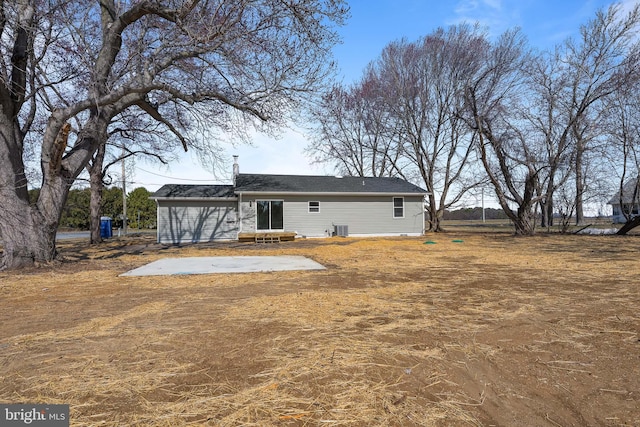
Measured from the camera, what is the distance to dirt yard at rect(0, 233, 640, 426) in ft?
6.90

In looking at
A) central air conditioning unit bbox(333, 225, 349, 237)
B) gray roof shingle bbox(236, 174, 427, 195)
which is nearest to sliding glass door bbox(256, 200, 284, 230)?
gray roof shingle bbox(236, 174, 427, 195)

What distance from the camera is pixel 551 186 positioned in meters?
18.6

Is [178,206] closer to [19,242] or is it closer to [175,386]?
[19,242]

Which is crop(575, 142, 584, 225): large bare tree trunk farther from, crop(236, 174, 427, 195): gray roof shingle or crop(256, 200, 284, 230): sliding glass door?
crop(256, 200, 284, 230): sliding glass door

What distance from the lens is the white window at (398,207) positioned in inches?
798

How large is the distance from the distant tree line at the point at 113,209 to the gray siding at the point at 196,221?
12.7 metres

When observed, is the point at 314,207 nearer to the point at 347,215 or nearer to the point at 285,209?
the point at 285,209

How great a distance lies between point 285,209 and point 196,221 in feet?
14.6

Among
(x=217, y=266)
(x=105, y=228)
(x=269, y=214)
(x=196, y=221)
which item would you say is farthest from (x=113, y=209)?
(x=217, y=266)

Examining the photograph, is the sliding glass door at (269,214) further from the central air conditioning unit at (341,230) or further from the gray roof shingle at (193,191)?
the central air conditioning unit at (341,230)

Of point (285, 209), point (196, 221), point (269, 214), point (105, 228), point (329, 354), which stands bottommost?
point (329, 354)

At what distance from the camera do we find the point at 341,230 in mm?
18859

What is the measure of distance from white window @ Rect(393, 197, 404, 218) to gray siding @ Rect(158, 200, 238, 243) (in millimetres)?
8737

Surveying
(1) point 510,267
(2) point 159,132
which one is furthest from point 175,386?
(2) point 159,132
